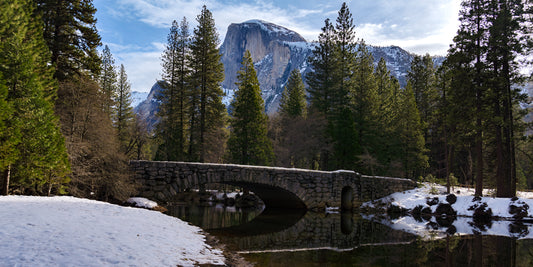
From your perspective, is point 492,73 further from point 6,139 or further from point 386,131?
point 6,139

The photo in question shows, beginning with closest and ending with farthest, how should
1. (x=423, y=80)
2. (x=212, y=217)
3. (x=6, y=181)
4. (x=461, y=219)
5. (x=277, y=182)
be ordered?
(x=6, y=181)
(x=212, y=217)
(x=461, y=219)
(x=277, y=182)
(x=423, y=80)

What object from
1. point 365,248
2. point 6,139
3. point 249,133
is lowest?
point 365,248

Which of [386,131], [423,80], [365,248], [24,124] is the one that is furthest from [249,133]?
[423,80]

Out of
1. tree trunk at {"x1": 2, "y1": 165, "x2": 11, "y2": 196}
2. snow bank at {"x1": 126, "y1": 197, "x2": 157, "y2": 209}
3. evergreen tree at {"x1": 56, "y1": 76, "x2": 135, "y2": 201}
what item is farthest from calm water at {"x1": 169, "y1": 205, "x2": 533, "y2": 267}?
tree trunk at {"x1": 2, "y1": 165, "x2": 11, "y2": 196}

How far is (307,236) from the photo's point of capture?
46.1 feet

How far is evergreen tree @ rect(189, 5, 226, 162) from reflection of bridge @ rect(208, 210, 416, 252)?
49.2ft

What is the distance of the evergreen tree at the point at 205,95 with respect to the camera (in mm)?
30877

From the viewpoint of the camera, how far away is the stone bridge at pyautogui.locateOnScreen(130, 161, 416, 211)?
63.5ft

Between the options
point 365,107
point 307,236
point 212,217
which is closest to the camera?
point 307,236

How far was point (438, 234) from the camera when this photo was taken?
14750 mm

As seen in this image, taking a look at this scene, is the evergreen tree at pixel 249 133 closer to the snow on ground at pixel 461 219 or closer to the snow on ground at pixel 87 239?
the snow on ground at pixel 461 219

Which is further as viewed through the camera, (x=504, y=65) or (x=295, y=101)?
(x=295, y=101)

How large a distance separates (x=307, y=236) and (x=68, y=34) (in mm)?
18065

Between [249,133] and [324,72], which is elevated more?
[324,72]
